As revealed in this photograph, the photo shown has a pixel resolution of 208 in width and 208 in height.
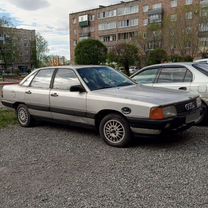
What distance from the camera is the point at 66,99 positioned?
576 cm

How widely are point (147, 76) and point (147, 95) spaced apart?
7.60 feet

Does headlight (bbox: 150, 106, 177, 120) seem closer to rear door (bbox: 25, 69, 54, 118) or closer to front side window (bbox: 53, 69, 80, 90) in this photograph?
front side window (bbox: 53, 69, 80, 90)

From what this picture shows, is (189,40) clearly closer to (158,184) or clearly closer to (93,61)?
(93,61)

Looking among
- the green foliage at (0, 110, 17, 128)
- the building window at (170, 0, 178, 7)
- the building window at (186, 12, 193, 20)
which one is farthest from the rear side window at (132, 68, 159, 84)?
the building window at (170, 0, 178, 7)

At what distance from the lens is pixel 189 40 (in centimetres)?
3625

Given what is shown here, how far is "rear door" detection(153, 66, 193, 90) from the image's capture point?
632cm

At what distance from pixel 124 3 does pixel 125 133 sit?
64975 mm

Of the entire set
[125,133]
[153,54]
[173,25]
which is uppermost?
[173,25]

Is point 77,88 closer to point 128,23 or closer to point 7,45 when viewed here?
point 7,45

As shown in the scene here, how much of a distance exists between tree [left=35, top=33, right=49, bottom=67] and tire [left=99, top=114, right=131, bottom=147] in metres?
72.2

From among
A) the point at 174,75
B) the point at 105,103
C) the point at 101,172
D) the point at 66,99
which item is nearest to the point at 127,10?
the point at 174,75

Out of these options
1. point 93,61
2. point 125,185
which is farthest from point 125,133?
point 93,61

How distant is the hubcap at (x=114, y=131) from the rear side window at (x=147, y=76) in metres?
2.26

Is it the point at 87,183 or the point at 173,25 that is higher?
the point at 173,25
